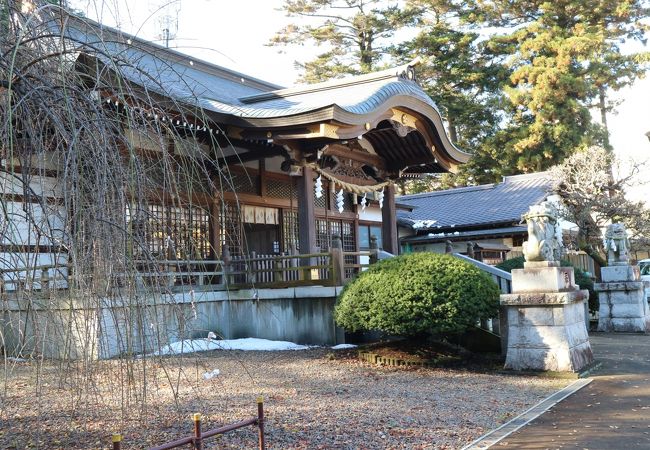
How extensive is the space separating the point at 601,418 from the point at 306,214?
7.72 m

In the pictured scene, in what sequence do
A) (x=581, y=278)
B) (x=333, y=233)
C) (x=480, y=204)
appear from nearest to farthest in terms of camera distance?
(x=581, y=278)
(x=333, y=233)
(x=480, y=204)

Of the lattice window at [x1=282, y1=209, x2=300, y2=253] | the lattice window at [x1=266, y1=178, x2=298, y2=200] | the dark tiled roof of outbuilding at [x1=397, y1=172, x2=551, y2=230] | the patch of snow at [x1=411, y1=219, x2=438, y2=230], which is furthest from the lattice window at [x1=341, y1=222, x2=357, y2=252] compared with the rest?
the patch of snow at [x1=411, y1=219, x2=438, y2=230]

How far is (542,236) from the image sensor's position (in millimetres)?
10023

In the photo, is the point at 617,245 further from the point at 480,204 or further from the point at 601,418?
the point at 601,418

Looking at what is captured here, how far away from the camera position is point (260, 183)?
15297 mm

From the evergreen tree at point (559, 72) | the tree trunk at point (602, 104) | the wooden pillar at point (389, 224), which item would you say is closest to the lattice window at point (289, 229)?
the wooden pillar at point (389, 224)

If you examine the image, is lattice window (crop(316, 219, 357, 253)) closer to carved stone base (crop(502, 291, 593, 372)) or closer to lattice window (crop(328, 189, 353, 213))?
lattice window (crop(328, 189, 353, 213))

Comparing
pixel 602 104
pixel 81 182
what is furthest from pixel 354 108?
pixel 602 104

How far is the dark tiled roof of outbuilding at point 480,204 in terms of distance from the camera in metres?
23.8

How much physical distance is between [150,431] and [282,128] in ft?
25.5

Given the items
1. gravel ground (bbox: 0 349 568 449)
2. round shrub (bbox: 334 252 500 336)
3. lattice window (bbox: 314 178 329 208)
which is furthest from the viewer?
lattice window (bbox: 314 178 329 208)

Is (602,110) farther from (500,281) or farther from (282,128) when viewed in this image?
(282,128)

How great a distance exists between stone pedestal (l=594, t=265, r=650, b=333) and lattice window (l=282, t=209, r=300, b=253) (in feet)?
27.3

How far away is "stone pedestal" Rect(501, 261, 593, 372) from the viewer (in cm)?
948
